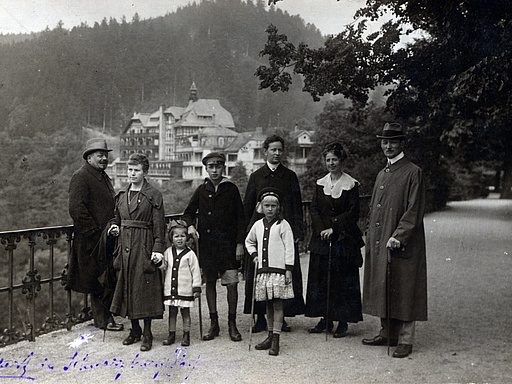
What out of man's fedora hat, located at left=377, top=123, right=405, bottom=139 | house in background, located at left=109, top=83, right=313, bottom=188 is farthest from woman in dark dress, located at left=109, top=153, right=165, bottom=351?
house in background, located at left=109, top=83, right=313, bottom=188

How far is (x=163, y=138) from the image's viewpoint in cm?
4100

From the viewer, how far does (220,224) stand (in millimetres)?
4977

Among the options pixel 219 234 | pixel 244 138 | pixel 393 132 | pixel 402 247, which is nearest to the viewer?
pixel 402 247

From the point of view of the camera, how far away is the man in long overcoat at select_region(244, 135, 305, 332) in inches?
201

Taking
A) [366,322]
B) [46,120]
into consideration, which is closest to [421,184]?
[366,322]

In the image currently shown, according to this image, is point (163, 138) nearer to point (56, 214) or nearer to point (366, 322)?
point (56, 214)

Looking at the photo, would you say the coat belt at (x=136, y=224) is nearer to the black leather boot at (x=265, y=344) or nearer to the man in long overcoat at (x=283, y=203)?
the man in long overcoat at (x=283, y=203)

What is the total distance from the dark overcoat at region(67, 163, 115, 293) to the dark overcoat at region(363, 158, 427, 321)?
8.49ft

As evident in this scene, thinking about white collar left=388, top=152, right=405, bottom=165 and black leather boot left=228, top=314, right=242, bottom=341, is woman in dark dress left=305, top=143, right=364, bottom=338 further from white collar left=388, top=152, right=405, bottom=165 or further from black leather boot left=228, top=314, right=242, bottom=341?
black leather boot left=228, top=314, right=242, bottom=341

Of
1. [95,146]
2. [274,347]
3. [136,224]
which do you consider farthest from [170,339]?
[95,146]

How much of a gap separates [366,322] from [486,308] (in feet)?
5.67

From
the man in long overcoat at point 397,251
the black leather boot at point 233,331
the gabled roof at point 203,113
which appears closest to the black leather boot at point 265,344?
the black leather boot at point 233,331

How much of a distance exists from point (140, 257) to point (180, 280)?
422mm

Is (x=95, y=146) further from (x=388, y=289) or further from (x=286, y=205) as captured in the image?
(x=388, y=289)
